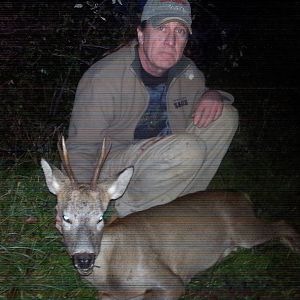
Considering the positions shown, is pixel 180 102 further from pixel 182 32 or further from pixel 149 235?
pixel 149 235

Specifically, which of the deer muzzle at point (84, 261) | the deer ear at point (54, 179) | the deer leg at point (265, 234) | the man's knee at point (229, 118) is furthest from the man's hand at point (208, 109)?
the deer muzzle at point (84, 261)

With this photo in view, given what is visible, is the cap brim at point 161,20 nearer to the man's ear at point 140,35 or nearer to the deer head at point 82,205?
the man's ear at point 140,35

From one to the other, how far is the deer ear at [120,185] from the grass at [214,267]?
198 mm

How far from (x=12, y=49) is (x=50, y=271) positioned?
77cm

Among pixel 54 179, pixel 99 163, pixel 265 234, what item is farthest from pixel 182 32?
pixel 265 234

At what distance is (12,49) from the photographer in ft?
8.00

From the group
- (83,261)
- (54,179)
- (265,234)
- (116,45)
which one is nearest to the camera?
(83,261)

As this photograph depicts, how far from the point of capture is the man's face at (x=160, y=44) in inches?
96.4

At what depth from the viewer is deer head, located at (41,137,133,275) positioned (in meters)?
2.23

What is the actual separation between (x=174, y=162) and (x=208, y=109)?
0.74 ft

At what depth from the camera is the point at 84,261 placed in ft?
7.25

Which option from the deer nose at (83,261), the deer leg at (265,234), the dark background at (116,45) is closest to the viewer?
the deer nose at (83,261)

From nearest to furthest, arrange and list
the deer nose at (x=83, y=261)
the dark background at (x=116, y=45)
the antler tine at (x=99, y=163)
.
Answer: the deer nose at (x=83, y=261)
the antler tine at (x=99, y=163)
the dark background at (x=116, y=45)

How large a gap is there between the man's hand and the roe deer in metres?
0.26
